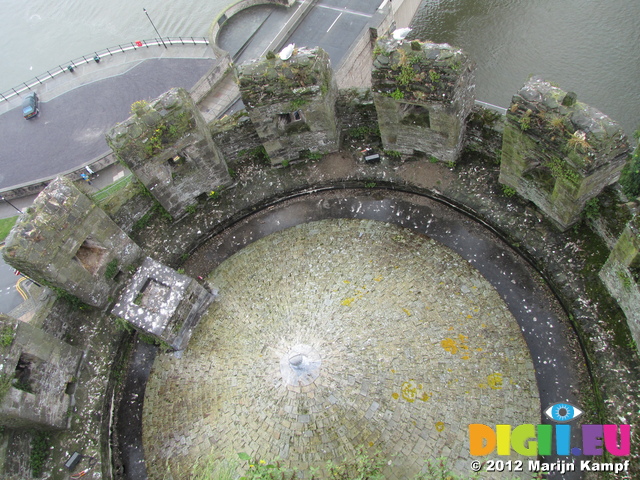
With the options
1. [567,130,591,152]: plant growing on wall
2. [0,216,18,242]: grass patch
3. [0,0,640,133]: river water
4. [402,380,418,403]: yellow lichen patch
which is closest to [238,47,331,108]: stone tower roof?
[567,130,591,152]: plant growing on wall

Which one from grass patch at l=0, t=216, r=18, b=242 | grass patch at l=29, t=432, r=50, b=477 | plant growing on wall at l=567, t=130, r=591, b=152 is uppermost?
grass patch at l=0, t=216, r=18, b=242

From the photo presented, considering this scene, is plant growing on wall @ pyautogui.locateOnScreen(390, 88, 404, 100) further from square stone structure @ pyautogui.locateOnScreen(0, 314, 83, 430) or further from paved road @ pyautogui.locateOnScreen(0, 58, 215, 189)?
paved road @ pyautogui.locateOnScreen(0, 58, 215, 189)

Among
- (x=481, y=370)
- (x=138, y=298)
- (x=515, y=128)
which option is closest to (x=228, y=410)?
(x=138, y=298)

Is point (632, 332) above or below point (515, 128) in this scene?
below

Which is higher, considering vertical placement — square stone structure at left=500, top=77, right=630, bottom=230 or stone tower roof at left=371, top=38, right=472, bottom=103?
stone tower roof at left=371, top=38, right=472, bottom=103

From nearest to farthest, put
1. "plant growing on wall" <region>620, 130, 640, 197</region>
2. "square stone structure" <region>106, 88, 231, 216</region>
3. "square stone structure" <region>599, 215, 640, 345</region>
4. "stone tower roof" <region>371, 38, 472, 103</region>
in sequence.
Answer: "square stone structure" <region>599, 215, 640, 345</region>, "stone tower roof" <region>371, 38, 472, 103</region>, "square stone structure" <region>106, 88, 231, 216</region>, "plant growing on wall" <region>620, 130, 640, 197</region>

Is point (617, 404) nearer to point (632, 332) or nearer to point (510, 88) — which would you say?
point (632, 332)

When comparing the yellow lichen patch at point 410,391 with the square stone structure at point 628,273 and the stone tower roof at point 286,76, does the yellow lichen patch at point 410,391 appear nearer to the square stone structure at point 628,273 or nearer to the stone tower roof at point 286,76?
the square stone structure at point 628,273
